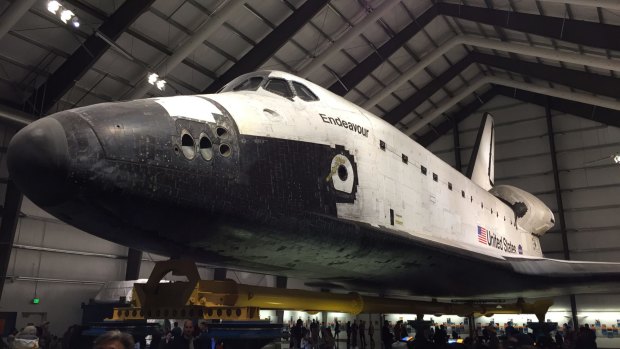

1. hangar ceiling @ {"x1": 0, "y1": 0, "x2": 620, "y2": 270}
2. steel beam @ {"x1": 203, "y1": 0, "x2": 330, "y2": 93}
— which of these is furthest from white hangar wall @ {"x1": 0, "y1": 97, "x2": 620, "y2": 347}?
steel beam @ {"x1": 203, "y1": 0, "x2": 330, "y2": 93}

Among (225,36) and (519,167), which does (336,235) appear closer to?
(225,36)

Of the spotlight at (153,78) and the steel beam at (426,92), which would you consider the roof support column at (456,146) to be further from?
the spotlight at (153,78)

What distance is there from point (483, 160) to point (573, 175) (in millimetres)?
9206

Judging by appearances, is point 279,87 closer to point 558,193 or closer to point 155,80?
point 155,80

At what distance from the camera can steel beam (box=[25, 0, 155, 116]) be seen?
9.18 m

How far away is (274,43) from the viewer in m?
11.1

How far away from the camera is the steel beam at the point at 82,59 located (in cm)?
918

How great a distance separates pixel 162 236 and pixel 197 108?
744mm

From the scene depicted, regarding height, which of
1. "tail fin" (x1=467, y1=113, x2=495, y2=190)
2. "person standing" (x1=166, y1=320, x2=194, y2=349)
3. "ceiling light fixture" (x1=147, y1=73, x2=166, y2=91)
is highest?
"ceiling light fixture" (x1=147, y1=73, x2=166, y2=91)

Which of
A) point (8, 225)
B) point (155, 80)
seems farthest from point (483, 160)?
point (8, 225)

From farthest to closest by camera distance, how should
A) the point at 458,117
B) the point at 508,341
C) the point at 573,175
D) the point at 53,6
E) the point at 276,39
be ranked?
the point at 458,117
the point at 573,175
the point at 276,39
the point at 53,6
the point at 508,341

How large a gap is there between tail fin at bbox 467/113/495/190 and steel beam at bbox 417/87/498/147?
9150 mm

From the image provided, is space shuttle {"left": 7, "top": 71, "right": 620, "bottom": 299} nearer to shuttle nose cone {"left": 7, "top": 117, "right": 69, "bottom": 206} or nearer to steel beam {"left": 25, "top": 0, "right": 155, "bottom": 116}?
shuttle nose cone {"left": 7, "top": 117, "right": 69, "bottom": 206}

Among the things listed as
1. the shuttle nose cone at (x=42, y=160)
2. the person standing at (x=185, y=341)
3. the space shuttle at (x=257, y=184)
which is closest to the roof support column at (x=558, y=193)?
the space shuttle at (x=257, y=184)
